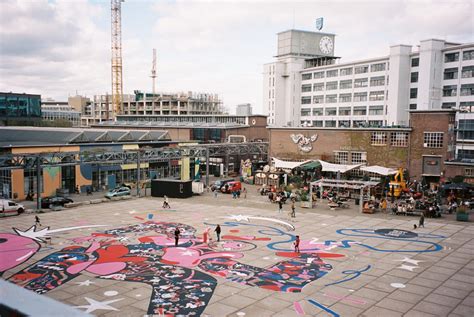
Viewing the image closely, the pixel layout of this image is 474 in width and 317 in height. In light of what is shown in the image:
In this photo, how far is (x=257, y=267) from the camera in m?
24.5

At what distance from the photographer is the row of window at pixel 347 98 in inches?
3666

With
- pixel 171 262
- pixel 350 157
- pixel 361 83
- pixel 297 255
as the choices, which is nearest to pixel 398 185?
pixel 350 157

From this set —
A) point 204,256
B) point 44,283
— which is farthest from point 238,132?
point 44,283

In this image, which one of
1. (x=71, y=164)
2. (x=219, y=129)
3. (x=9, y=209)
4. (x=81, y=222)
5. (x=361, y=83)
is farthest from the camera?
(x=361, y=83)

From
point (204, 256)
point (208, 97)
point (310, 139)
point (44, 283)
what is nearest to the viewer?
point (44, 283)

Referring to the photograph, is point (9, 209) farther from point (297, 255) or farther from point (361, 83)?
point (361, 83)

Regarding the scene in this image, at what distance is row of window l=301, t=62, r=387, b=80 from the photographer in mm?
92600

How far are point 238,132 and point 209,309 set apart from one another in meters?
71.5

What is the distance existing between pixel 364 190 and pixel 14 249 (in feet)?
134

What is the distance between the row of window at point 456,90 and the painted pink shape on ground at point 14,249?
7768 cm

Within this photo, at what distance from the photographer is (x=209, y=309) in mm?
18516

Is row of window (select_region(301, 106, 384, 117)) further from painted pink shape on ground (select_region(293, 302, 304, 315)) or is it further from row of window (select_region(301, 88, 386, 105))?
painted pink shape on ground (select_region(293, 302, 304, 315))

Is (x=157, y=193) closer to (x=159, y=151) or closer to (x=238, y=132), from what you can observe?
(x=159, y=151)

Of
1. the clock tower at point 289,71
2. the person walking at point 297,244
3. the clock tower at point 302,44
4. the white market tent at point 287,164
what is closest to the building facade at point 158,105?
the clock tower at point 289,71
